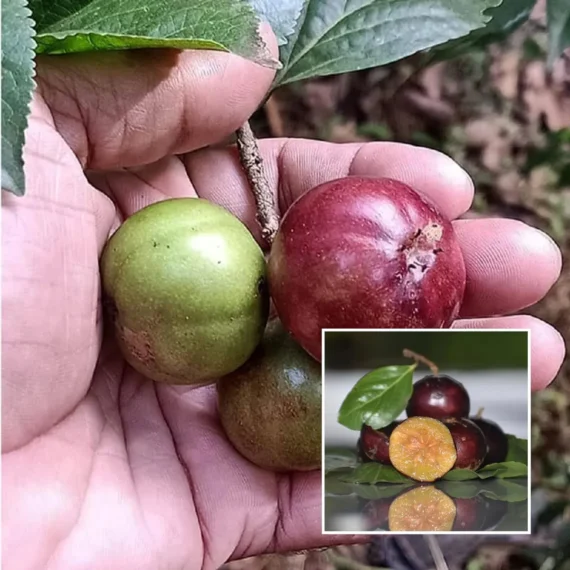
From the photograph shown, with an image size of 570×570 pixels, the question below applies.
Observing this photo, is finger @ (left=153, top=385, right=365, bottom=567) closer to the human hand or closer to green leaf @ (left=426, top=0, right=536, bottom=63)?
the human hand

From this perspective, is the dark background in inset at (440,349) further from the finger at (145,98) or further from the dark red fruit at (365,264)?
the finger at (145,98)

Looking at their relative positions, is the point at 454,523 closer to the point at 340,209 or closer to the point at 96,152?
the point at 340,209

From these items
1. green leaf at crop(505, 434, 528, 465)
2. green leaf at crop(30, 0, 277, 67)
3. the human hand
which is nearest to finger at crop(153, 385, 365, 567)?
the human hand

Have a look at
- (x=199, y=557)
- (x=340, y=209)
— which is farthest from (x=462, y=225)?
(x=199, y=557)

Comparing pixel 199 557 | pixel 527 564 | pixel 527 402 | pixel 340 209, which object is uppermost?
pixel 340 209

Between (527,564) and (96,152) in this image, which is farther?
(527,564)

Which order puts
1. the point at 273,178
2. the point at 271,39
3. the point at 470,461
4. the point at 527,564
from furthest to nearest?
the point at 527,564 < the point at 273,178 < the point at 271,39 < the point at 470,461

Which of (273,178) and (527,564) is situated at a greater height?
(273,178)

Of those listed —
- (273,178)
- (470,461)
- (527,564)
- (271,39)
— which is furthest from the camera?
(527,564)
